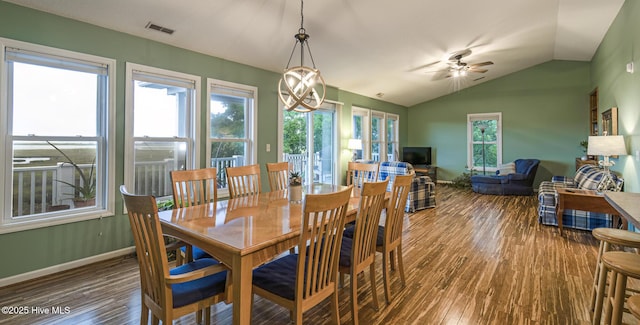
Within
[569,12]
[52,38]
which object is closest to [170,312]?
[52,38]

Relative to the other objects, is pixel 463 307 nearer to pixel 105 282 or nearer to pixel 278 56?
pixel 105 282

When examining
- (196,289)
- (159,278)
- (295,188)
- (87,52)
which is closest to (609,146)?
(295,188)

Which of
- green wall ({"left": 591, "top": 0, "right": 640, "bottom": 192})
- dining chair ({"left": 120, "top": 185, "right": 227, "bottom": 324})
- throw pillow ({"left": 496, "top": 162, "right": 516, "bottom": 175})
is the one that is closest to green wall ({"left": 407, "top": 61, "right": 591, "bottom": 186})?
throw pillow ({"left": 496, "top": 162, "right": 516, "bottom": 175})

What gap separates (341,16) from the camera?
3.79 meters

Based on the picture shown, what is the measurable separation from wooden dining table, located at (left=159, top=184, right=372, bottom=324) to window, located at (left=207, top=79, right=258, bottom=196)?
2040mm

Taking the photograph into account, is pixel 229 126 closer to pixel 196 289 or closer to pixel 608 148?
pixel 196 289

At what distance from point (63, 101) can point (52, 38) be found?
59 cm

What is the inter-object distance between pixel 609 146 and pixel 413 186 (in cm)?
268

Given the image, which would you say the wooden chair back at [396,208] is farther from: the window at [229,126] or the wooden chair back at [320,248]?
the window at [229,126]

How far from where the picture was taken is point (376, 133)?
8453 millimetres

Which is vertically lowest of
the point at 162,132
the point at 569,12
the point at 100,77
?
the point at 162,132

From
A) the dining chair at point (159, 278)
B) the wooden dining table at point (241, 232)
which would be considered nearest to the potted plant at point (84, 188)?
the wooden dining table at point (241, 232)

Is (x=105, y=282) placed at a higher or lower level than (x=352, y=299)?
lower

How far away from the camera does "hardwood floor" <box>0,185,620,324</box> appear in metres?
2.20
